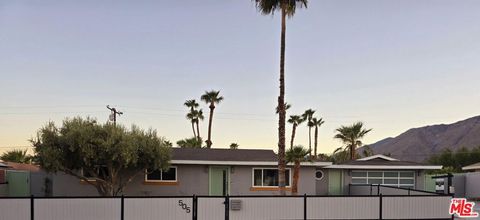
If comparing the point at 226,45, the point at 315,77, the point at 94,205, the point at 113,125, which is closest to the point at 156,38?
the point at 226,45

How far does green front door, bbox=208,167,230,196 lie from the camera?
25969 mm

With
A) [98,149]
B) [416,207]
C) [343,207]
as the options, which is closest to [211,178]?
[98,149]

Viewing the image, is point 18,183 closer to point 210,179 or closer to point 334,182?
point 210,179

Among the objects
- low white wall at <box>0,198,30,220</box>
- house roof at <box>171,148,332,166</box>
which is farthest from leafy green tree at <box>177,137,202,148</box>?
low white wall at <box>0,198,30,220</box>

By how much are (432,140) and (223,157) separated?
166193mm

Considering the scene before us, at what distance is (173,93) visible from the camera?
117 feet

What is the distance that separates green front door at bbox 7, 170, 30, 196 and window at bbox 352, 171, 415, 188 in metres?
19.1

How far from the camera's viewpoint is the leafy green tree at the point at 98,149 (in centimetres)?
2094

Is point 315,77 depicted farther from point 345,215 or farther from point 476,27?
point 345,215

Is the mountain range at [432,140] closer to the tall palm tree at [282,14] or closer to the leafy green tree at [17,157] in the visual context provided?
the leafy green tree at [17,157]

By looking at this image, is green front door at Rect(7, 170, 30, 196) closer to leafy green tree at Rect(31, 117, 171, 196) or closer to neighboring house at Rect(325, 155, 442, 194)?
leafy green tree at Rect(31, 117, 171, 196)

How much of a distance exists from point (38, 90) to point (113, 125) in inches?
470

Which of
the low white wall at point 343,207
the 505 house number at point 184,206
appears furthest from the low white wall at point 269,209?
the 505 house number at point 184,206

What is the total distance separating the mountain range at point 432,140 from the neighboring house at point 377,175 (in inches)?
4835
